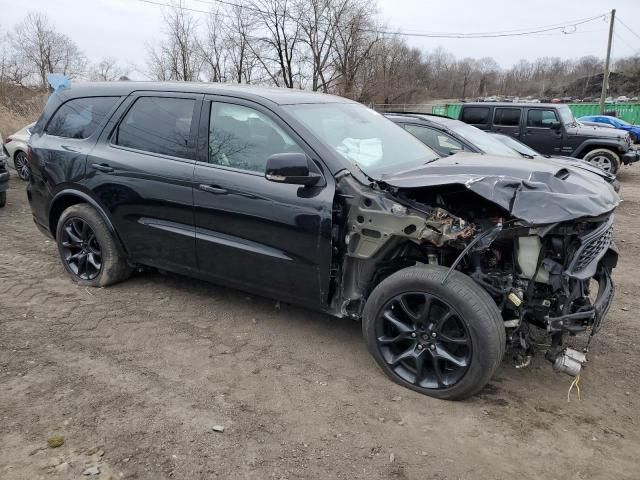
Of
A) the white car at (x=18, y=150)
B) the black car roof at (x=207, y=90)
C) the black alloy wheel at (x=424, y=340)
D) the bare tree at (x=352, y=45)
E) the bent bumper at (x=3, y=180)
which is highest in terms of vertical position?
the bare tree at (x=352, y=45)

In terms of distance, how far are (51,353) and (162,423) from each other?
4.07 feet

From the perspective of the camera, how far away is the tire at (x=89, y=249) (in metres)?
4.40

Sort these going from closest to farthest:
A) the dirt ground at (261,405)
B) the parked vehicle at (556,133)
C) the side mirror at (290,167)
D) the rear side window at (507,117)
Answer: the dirt ground at (261,405) → the side mirror at (290,167) → the parked vehicle at (556,133) → the rear side window at (507,117)

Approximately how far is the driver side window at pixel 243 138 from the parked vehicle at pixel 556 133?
969 centimetres

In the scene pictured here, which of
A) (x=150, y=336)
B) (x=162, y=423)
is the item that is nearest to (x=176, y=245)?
(x=150, y=336)

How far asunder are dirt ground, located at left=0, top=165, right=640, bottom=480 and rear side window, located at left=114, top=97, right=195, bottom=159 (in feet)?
4.35

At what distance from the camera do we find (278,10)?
37.3 meters

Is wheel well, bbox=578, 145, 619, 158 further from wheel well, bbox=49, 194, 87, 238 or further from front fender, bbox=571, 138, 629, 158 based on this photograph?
wheel well, bbox=49, 194, 87, 238

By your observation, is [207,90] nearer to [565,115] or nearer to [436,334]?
[436,334]

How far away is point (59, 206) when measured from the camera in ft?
15.3

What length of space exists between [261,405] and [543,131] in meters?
11.0

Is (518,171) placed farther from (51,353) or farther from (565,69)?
(565,69)

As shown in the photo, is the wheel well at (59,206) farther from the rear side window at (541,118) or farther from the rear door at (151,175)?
the rear side window at (541,118)

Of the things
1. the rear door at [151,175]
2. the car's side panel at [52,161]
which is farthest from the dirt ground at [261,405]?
the car's side panel at [52,161]
